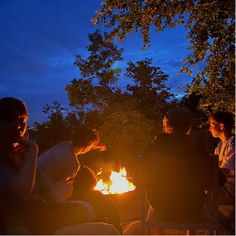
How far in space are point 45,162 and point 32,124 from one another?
12.1 m

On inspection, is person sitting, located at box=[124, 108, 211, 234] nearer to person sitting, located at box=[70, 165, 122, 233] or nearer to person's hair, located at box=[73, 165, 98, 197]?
person sitting, located at box=[70, 165, 122, 233]

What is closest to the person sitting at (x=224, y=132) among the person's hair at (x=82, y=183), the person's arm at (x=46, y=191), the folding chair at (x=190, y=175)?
the folding chair at (x=190, y=175)

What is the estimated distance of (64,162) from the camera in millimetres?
2979

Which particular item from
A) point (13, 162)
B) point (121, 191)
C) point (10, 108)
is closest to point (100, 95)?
point (121, 191)

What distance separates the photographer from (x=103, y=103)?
45.8ft

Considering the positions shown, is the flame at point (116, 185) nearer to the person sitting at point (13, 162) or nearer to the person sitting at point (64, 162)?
the person sitting at point (64, 162)

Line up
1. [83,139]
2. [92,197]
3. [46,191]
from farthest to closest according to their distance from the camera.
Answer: [92,197]
[83,139]
[46,191]

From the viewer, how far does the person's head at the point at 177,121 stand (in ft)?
9.75

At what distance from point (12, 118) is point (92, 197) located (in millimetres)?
1492

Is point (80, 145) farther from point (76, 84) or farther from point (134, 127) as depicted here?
point (76, 84)

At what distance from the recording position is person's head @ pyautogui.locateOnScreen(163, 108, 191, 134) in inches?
117

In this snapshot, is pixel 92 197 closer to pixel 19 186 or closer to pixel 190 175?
pixel 190 175

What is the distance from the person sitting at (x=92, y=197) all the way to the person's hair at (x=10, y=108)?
4.47ft

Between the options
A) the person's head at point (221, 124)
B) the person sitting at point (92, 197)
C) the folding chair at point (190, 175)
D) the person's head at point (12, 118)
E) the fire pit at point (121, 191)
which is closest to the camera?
the person's head at point (12, 118)
